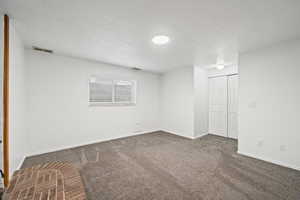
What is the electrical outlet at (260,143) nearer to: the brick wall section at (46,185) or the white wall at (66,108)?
the brick wall section at (46,185)

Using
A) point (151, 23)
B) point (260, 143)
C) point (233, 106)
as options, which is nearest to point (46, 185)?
point (151, 23)

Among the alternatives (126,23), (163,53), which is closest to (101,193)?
(126,23)

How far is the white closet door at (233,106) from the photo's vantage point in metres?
4.06

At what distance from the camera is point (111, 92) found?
4.12 metres

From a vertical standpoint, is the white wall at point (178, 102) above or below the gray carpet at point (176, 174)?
above

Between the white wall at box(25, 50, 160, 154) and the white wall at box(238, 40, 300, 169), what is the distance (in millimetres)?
3318

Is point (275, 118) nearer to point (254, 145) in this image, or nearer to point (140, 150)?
point (254, 145)

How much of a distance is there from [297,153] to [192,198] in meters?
2.24

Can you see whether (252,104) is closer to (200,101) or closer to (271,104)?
(271,104)

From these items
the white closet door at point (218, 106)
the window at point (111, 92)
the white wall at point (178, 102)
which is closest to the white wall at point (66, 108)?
the window at point (111, 92)

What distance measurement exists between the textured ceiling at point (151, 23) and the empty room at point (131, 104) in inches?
0.7

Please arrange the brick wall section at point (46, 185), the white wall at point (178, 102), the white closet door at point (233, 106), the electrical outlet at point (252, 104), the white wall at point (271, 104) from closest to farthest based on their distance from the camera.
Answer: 1. the brick wall section at point (46, 185)
2. the white wall at point (271, 104)
3. the electrical outlet at point (252, 104)
4. the white closet door at point (233, 106)
5. the white wall at point (178, 102)

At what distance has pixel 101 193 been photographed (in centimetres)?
167

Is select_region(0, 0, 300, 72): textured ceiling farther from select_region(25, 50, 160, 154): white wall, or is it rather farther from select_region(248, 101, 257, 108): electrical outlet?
select_region(248, 101, 257, 108): electrical outlet
